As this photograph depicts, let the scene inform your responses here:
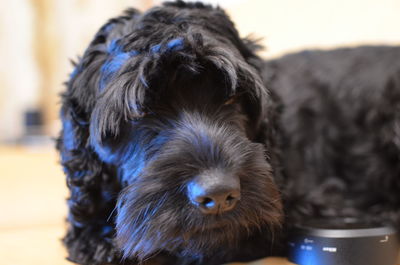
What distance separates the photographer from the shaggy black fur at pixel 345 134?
2.38 meters

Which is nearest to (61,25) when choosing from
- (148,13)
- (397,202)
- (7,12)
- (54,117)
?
(7,12)

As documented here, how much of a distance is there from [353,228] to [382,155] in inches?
30.3

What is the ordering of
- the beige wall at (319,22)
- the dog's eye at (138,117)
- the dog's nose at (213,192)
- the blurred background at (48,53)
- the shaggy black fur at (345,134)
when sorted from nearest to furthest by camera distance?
the dog's nose at (213,192), the dog's eye at (138,117), the shaggy black fur at (345,134), the blurred background at (48,53), the beige wall at (319,22)

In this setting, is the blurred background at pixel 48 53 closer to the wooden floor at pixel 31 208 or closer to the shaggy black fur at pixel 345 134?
the wooden floor at pixel 31 208

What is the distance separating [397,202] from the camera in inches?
92.0

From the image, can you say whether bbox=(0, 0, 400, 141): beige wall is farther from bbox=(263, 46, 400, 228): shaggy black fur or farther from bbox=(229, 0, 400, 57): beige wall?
bbox=(263, 46, 400, 228): shaggy black fur

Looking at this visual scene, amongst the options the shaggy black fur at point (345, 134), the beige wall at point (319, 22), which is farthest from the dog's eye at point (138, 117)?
the beige wall at point (319, 22)

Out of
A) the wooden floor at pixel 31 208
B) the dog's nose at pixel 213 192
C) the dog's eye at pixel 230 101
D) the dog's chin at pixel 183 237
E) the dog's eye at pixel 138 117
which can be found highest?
the dog's eye at pixel 230 101

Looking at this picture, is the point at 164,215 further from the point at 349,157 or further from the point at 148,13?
the point at 349,157

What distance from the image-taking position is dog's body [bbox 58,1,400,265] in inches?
61.6

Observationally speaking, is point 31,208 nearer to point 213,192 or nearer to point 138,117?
point 138,117

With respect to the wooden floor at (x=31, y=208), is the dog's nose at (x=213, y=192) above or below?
above

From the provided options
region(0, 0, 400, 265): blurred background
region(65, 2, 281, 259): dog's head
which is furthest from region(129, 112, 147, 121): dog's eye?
region(0, 0, 400, 265): blurred background

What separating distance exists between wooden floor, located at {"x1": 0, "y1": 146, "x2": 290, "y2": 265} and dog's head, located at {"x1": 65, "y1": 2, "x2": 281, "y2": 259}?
42cm
